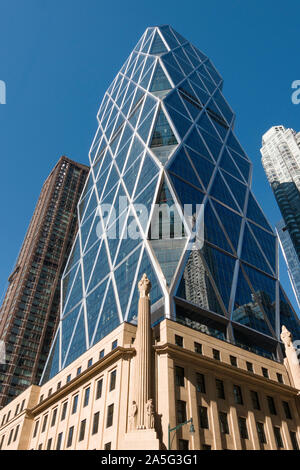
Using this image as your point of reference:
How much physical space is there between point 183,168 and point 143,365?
4707cm

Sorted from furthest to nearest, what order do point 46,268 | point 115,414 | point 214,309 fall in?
point 46,268
point 214,309
point 115,414

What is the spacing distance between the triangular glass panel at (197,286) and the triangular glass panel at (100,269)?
17749 mm

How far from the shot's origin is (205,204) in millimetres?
75688

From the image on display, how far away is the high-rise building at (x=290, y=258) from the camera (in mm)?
135750

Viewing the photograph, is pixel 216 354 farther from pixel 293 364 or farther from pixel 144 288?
pixel 293 364

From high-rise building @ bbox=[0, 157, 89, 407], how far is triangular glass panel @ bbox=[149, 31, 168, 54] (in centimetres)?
5000

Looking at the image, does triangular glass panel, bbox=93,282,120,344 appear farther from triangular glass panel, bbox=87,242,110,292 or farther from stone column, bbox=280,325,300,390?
stone column, bbox=280,325,300,390

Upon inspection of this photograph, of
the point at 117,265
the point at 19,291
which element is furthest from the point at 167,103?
the point at 19,291

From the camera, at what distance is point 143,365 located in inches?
1508

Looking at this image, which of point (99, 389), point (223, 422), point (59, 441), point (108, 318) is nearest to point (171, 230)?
point (108, 318)

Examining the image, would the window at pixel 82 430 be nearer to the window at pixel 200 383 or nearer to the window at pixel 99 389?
the window at pixel 99 389

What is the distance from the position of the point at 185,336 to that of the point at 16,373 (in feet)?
189

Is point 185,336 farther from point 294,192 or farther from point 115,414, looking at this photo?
point 294,192

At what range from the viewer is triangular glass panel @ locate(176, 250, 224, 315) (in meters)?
57.1
